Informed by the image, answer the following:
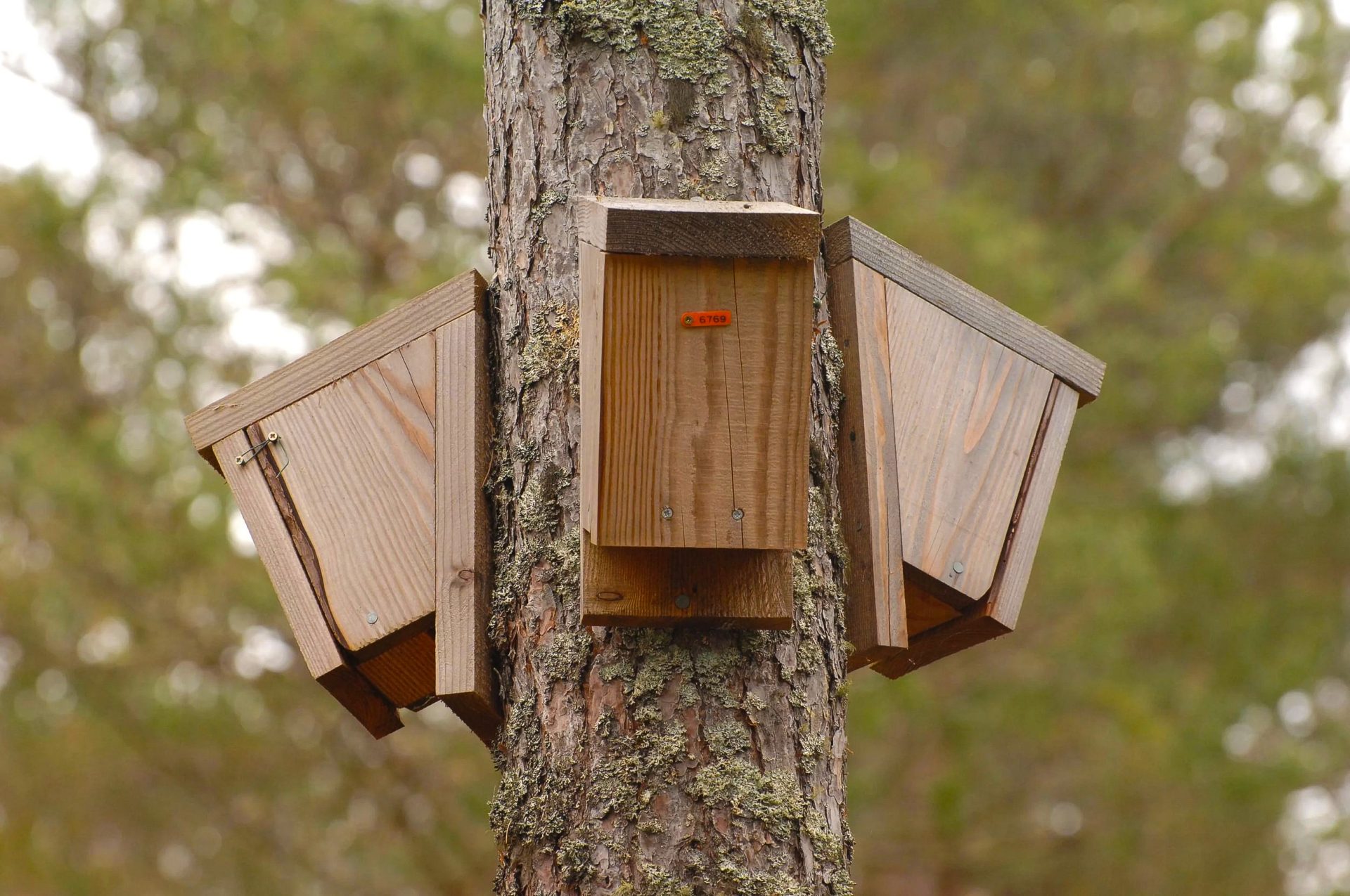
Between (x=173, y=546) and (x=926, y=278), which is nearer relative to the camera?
(x=926, y=278)

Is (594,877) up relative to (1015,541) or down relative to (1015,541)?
down

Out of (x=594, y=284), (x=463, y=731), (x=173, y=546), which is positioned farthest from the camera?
(x=463, y=731)

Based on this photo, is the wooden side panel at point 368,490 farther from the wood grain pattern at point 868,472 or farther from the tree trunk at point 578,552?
the wood grain pattern at point 868,472

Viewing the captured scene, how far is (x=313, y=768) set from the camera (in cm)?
492

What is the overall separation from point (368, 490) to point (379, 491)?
0.01m

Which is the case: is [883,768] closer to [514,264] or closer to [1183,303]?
[1183,303]

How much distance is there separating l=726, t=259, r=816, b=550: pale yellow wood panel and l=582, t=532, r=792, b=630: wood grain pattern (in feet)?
0.28

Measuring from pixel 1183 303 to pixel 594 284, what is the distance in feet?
20.2

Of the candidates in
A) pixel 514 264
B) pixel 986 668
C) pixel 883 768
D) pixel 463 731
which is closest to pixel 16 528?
pixel 463 731

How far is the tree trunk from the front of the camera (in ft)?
4.39

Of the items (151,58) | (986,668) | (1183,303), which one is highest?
(151,58)

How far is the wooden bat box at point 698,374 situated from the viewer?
1166 millimetres

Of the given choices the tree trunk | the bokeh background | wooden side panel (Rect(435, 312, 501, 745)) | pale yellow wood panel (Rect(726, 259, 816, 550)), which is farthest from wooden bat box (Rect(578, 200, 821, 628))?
the bokeh background

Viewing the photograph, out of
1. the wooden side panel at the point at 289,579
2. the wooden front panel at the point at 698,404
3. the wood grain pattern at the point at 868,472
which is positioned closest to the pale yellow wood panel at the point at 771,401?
the wooden front panel at the point at 698,404
